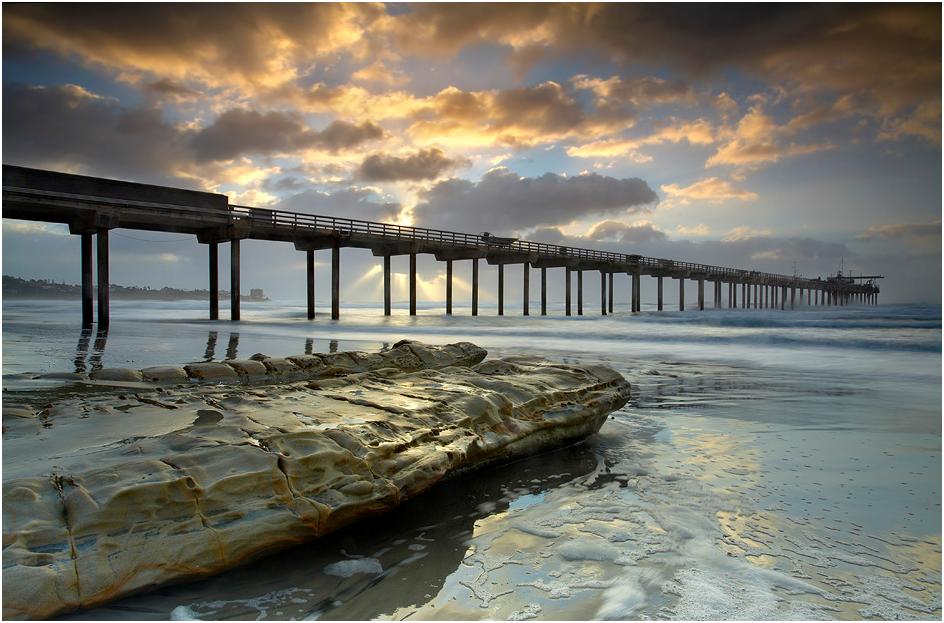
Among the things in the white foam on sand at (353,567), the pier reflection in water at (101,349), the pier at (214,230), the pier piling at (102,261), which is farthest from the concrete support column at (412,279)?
Answer: the white foam on sand at (353,567)

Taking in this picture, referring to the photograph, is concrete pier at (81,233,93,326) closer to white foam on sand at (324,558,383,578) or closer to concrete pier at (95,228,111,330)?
concrete pier at (95,228,111,330)

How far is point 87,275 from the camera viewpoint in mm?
19547

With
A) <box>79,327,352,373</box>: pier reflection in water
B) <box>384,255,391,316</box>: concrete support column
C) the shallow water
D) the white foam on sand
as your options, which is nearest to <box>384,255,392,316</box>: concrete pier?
<box>384,255,391,316</box>: concrete support column

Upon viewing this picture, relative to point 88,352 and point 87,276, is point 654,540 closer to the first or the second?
point 88,352

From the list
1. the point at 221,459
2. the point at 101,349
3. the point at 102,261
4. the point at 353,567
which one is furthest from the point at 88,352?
the point at 353,567

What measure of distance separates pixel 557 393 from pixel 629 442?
3.20 feet

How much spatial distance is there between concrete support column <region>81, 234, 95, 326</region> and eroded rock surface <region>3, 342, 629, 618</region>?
55.6 ft

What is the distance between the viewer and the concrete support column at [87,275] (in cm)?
1923

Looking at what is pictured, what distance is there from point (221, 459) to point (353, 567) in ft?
3.01

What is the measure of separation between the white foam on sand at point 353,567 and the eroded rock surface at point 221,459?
19cm

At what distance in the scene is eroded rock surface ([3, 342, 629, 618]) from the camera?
7.16ft

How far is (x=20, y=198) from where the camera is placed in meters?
16.8

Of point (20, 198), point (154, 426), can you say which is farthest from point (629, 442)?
point (20, 198)

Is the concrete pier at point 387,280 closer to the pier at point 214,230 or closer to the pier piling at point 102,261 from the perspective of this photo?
the pier at point 214,230
